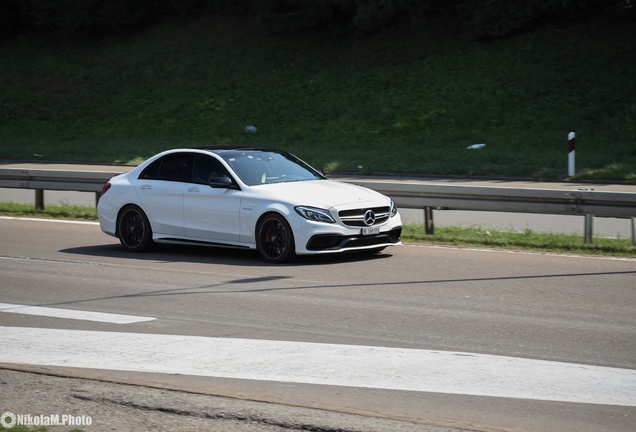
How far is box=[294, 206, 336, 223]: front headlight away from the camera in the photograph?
1209 cm

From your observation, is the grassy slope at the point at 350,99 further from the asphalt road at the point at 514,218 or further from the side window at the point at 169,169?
the side window at the point at 169,169

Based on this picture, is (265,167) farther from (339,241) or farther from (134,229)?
(134,229)

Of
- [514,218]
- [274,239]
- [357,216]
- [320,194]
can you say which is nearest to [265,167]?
[320,194]

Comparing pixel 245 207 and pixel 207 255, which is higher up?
pixel 245 207

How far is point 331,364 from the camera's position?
716 cm

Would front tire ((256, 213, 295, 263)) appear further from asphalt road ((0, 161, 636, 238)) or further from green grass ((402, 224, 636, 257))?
asphalt road ((0, 161, 636, 238))

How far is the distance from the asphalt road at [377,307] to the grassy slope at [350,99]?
12.7 metres

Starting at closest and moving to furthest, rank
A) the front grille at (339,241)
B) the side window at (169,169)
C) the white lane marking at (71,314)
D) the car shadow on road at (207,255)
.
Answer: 1. the white lane marking at (71,314)
2. the front grille at (339,241)
3. the car shadow on road at (207,255)
4. the side window at (169,169)

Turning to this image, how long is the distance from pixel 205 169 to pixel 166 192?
0.63 metres

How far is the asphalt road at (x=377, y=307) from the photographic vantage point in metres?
6.17

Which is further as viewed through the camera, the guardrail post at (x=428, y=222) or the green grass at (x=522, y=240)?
the guardrail post at (x=428, y=222)

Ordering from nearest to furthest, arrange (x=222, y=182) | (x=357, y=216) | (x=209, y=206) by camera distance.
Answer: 1. (x=357, y=216)
2. (x=222, y=182)
3. (x=209, y=206)

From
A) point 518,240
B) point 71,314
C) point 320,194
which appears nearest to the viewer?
point 71,314

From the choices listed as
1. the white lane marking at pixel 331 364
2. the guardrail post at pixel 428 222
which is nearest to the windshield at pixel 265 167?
the guardrail post at pixel 428 222
